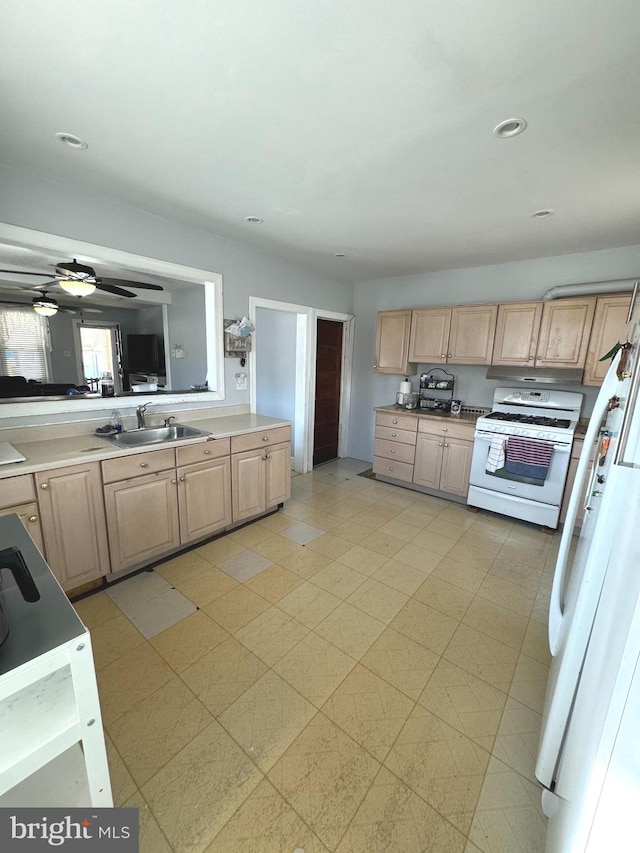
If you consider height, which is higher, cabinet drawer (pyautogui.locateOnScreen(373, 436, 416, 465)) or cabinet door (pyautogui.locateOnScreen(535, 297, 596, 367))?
cabinet door (pyautogui.locateOnScreen(535, 297, 596, 367))

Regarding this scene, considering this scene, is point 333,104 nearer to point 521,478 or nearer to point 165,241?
point 165,241

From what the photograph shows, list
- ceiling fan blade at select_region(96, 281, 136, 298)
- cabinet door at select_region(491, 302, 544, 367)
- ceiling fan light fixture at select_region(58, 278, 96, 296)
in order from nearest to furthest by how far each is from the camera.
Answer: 1. ceiling fan light fixture at select_region(58, 278, 96, 296)
2. ceiling fan blade at select_region(96, 281, 136, 298)
3. cabinet door at select_region(491, 302, 544, 367)

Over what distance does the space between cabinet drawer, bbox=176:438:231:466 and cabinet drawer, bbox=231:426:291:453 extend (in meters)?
0.08

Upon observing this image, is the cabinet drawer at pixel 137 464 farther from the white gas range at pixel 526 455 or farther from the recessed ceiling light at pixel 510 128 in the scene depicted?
the white gas range at pixel 526 455

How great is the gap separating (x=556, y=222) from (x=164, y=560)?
384 centimetres

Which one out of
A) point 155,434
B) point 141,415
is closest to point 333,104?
point 141,415

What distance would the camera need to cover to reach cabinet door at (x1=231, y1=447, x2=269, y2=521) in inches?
117

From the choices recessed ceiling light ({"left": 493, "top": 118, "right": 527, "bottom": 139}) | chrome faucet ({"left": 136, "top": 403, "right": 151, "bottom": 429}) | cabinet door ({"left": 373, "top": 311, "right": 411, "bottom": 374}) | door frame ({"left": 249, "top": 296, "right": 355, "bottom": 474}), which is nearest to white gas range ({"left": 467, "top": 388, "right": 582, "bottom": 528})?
cabinet door ({"left": 373, "top": 311, "right": 411, "bottom": 374})

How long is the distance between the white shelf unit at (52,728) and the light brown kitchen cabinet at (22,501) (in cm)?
127

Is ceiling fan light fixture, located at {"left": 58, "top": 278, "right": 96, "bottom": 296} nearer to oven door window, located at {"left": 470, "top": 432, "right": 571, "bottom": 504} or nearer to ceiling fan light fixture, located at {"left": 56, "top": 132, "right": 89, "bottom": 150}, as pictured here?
ceiling fan light fixture, located at {"left": 56, "top": 132, "right": 89, "bottom": 150}

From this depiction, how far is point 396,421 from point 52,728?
376 centimetres

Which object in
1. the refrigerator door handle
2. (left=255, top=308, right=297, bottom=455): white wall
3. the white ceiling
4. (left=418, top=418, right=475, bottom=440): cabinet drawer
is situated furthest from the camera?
(left=255, top=308, right=297, bottom=455): white wall

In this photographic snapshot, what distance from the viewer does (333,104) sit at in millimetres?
1456

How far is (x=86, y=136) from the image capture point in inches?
67.4
